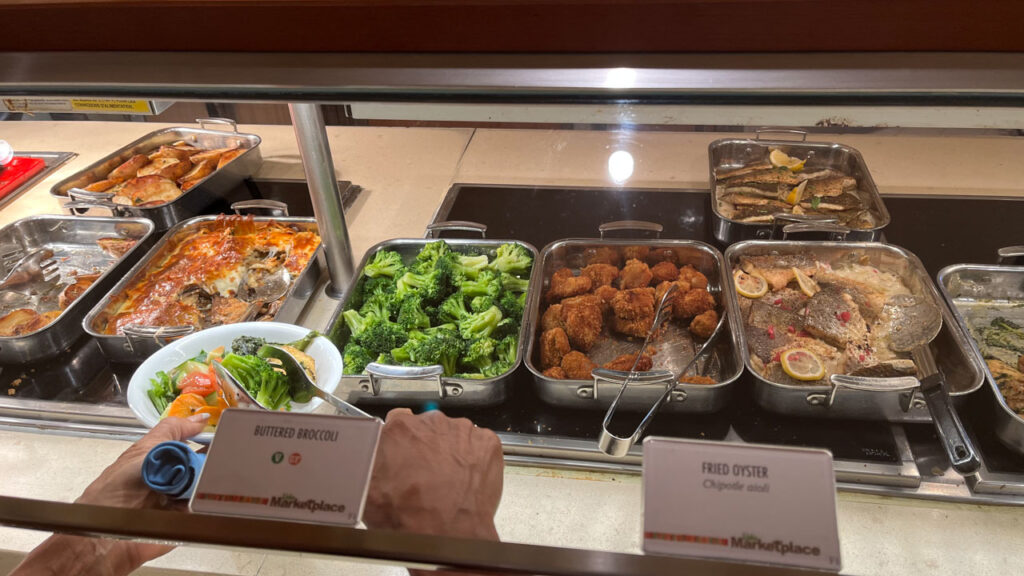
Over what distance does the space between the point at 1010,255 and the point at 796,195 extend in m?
0.58

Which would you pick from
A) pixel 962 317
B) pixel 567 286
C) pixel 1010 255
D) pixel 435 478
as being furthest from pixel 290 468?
pixel 1010 255

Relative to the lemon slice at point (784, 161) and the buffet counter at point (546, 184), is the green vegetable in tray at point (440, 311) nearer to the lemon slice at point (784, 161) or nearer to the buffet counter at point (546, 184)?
the buffet counter at point (546, 184)

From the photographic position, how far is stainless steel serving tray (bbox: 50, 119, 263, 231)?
2287 mm

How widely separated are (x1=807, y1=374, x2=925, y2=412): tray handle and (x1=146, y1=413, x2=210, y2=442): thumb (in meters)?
1.23

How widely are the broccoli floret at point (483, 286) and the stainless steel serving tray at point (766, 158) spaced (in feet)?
2.34

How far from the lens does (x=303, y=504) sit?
823 millimetres

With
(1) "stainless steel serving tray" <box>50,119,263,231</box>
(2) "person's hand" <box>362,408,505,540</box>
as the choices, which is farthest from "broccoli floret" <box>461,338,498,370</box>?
(1) "stainless steel serving tray" <box>50,119,263,231</box>

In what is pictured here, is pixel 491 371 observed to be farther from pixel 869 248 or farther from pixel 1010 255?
pixel 1010 255

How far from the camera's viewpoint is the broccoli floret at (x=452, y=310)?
68.9 inches

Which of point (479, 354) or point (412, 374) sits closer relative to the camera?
point (412, 374)

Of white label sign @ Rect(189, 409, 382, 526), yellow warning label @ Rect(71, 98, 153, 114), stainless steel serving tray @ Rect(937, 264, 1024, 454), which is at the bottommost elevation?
stainless steel serving tray @ Rect(937, 264, 1024, 454)

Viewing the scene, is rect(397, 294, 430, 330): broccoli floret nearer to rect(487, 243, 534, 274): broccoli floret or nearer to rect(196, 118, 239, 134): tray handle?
rect(487, 243, 534, 274): broccoli floret

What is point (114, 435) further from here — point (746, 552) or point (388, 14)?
point (746, 552)

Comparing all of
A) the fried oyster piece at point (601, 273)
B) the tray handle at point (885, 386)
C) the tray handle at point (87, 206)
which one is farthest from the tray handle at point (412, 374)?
the tray handle at point (87, 206)
